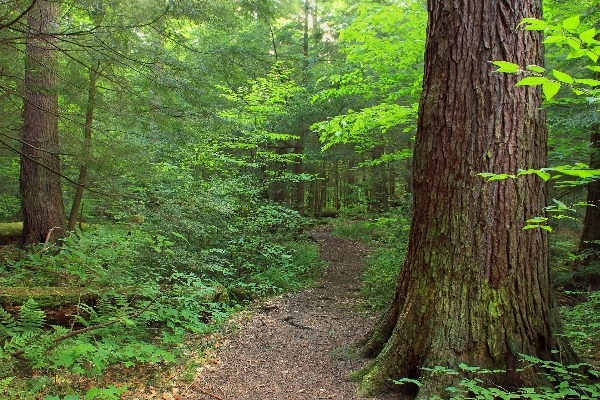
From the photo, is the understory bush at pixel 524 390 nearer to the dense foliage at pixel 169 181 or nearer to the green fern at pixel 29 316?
the dense foliage at pixel 169 181

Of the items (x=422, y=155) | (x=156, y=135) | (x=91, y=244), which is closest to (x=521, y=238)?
(x=422, y=155)

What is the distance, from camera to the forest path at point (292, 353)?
3.51m

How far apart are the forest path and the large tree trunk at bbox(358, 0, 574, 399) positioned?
0.79m

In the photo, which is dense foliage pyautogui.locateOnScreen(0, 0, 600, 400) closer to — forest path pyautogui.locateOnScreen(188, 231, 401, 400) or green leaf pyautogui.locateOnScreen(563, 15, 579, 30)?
green leaf pyautogui.locateOnScreen(563, 15, 579, 30)

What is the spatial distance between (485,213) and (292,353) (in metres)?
2.73

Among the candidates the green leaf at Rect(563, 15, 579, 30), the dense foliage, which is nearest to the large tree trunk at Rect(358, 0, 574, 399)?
the dense foliage

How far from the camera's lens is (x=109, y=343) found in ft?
11.8

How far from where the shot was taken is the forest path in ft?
11.5

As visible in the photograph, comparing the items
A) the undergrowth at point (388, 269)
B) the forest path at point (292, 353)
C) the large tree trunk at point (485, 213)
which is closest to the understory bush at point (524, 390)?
the large tree trunk at point (485, 213)

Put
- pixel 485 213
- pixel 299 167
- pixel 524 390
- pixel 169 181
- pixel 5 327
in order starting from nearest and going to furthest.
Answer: pixel 524 390 < pixel 485 213 < pixel 5 327 < pixel 169 181 < pixel 299 167

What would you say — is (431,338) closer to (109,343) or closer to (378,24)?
(109,343)

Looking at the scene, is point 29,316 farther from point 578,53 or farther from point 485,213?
point 578,53

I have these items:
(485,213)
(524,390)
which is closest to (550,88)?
(485,213)

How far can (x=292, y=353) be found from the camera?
448cm
